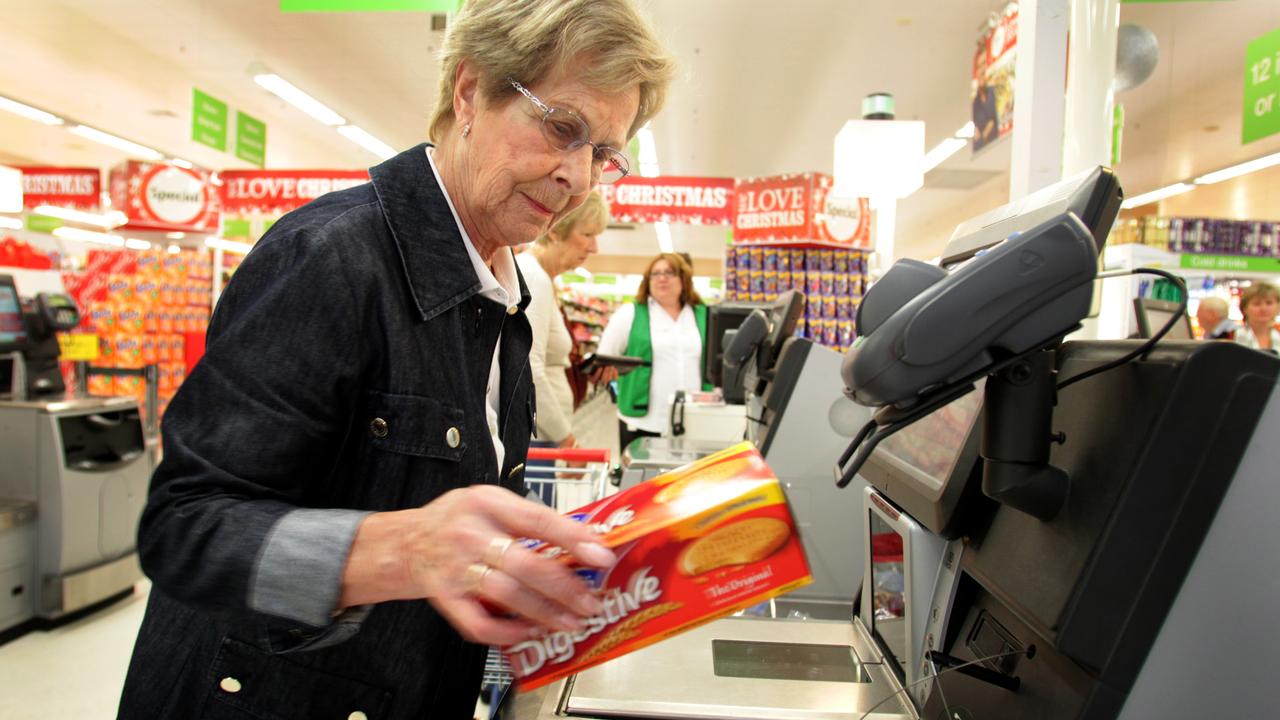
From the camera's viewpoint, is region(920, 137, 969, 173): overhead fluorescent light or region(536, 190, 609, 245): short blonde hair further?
region(920, 137, 969, 173): overhead fluorescent light

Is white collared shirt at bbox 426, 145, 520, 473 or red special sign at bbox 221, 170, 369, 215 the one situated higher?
red special sign at bbox 221, 170, 369, 215

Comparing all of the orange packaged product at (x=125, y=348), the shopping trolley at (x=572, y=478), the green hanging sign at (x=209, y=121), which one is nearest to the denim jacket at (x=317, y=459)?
the shopping trolley at (x=572, y=478)

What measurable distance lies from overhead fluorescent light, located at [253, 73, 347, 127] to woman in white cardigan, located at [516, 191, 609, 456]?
634 centimetres

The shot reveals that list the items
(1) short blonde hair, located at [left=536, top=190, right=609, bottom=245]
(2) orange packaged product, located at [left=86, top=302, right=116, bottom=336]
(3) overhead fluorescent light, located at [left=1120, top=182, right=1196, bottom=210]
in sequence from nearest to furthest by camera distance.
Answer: (1) short blonde hair, located at [left=536, top=190, right=609, bottom=245], (2) orange packaged product, located at [left=86, top=302, right=116, bottom=336], (3) overhead fluorescent light, located at [left=1120, top=182, right=1196, bottom=210]

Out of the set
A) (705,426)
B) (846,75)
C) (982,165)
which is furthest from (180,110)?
(982,165)

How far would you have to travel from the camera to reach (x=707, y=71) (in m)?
8.61

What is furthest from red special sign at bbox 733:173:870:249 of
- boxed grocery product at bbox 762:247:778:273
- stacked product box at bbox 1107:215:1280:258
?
stacked product box at bbox 1107:215:1280:258

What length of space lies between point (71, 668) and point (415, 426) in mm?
3590

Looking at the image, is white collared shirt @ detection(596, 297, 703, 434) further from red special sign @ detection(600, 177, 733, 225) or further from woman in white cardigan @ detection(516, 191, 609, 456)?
red special sign @ detection(600, 177, 733, 225)

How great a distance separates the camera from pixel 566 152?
3.05 feet

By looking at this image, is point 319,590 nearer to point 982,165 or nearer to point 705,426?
point 705,426

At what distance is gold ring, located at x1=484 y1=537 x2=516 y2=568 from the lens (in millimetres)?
568

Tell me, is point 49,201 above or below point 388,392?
above

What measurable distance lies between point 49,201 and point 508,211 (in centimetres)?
1387
